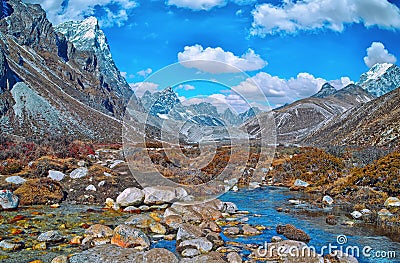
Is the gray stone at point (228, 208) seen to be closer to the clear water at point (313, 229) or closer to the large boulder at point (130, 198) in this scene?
the clear water at point (313, 229)

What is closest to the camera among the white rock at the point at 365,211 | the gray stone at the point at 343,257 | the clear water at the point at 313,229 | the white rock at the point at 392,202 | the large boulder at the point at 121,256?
the large boulder at the point at 121,256

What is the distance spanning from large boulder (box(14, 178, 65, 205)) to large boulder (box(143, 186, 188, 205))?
618cm

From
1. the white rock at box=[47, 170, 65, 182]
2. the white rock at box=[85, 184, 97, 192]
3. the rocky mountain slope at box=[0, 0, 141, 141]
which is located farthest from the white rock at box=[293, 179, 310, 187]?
the rocky mountain slope at box=[0, 0, 141, 141]

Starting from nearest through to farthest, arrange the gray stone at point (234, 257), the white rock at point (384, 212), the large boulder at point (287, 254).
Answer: the large boulder at point (287, 254), the gray stone at point (234, 257), the white rock at point (384, 212)

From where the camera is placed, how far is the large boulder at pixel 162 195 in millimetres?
25109

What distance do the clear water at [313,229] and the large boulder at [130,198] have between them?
285 inches

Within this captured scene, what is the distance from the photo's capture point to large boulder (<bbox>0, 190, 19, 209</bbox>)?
70.9ft

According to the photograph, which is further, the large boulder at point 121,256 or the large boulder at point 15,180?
the large boulder at point 15,180

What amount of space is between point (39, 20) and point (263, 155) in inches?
6166

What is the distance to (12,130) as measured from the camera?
70.2 meters

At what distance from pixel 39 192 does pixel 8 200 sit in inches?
112

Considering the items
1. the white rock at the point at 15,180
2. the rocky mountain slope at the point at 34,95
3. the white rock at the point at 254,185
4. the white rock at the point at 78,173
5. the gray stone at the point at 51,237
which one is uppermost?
the rocky mountain slope at the point at 34,95

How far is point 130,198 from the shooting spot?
970 inches

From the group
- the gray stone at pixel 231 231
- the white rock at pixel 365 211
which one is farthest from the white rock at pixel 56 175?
the white rock at pixel 365 211
